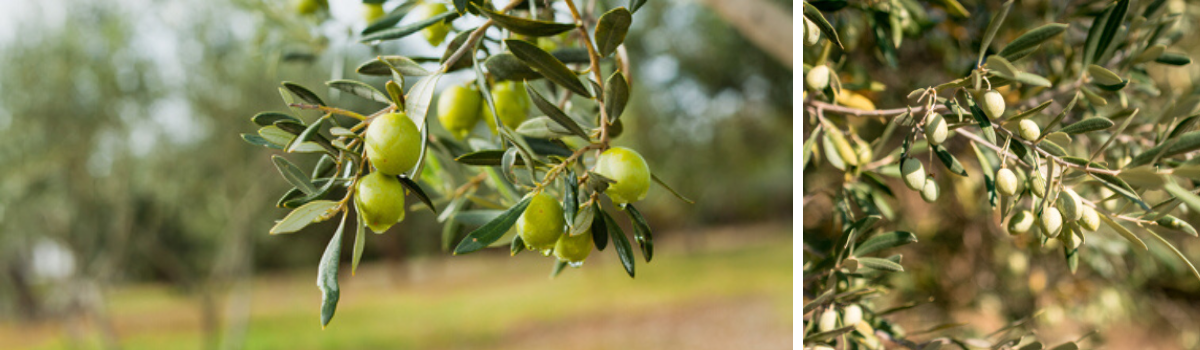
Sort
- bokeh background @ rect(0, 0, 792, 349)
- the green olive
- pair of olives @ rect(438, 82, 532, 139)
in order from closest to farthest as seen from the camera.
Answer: the green olive
pair of olives @ rect(438, 82, 532, 139)
bokeh background @ rect(0, 0, 792, 349)

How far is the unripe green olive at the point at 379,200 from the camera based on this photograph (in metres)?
0.45

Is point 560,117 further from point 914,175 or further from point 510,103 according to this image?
point 914,175

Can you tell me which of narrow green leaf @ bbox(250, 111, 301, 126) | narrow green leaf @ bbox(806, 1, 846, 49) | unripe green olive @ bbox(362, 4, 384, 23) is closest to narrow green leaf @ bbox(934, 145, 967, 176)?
narrow green leaf @ bbox(806, 1, 846, 49)

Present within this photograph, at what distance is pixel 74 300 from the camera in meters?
5.97

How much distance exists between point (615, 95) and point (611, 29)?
43 mm

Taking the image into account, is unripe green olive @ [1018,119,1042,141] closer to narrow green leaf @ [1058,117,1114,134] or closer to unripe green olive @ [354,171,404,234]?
narrow green leaf @ [1058,117,1114,134]

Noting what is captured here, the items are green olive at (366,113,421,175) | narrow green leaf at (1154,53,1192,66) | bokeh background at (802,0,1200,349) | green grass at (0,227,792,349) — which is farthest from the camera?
green grass at (0,227,792,349)

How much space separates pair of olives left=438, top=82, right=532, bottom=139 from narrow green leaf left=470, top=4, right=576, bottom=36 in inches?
5.3

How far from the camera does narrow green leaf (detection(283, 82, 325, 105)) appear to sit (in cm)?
49

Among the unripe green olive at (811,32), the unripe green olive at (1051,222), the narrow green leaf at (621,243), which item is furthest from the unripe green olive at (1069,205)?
the narrow green leaf at (621,243)

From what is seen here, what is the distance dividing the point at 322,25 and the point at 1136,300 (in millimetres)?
2030

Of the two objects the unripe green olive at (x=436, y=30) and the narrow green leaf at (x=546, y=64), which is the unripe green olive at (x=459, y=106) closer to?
the unripe green olive at (x=436, y=30)

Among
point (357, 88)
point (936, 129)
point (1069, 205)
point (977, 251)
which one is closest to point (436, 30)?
point (357, 88)

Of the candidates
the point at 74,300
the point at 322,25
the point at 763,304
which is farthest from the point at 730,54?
the point at 322,25
